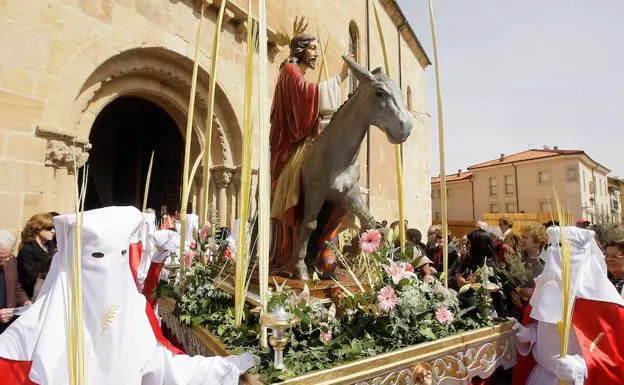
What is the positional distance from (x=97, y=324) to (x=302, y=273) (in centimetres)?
147

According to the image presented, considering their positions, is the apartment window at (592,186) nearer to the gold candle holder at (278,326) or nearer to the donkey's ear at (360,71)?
the donkey's ear at (360,71)

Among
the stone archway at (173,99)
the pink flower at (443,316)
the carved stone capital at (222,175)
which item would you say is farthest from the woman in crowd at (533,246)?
the carved stone capital at (222,175)

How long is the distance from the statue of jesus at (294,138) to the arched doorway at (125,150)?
6747mm

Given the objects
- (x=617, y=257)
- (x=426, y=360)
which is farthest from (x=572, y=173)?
(x=426, y=360)

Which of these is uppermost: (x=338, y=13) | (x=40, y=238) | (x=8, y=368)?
(x=338, y=13)

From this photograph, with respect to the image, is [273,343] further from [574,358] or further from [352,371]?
[574,358]

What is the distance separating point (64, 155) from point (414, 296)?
520 centimetres

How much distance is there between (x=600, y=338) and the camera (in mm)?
2160

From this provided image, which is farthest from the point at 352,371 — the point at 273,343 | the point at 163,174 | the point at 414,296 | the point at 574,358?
the point at 163,174

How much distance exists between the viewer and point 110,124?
10.5 metres

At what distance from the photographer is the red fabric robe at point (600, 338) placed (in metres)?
2.05

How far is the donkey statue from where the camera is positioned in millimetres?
2514

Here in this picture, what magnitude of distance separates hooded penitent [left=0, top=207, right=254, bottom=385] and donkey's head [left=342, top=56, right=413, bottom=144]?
160 centimetres

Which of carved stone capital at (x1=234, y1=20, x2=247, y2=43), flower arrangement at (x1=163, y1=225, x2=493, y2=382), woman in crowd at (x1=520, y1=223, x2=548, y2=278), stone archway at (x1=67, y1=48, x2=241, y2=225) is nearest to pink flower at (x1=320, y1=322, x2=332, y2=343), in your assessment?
flower arrangement at (x1=163, y1=225, x2=493, y2=382)
